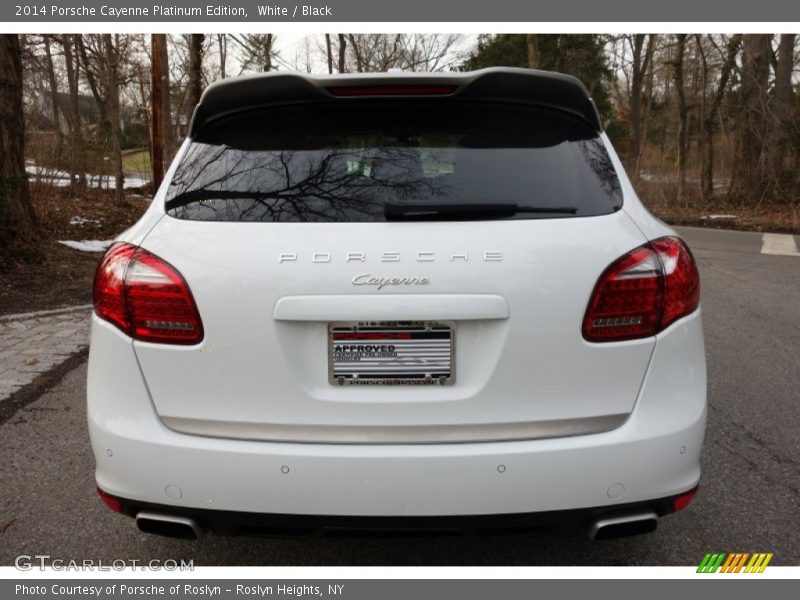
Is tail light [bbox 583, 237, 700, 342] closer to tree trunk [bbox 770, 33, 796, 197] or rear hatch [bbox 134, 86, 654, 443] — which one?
rear hatch [bbox 134, 86, 654, 443]

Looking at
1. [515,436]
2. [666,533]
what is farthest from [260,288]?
[666,533]

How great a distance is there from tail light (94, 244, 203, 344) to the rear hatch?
39 millimetres

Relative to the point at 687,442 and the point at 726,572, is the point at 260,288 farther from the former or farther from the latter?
the point at 726,572

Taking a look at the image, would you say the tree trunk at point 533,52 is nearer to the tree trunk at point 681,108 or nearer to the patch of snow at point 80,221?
the tree trunk at point 681,108

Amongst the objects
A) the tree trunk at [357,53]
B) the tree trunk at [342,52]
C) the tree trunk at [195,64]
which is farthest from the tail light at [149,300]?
the tree trunk at [357,53]

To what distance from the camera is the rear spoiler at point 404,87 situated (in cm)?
229

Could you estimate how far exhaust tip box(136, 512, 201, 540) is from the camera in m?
2.11

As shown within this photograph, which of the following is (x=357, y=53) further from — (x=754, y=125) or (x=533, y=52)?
(x=754, y=125)

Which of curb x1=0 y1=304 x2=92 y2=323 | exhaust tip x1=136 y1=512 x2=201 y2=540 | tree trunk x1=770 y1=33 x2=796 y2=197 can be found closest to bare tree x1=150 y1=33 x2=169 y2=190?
curb x1=0 y1=304 x2=92 y2=323

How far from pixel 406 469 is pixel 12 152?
32.2ft

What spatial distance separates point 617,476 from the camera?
80.4 inches

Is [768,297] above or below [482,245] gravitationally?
below

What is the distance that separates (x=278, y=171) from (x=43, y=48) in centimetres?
2125

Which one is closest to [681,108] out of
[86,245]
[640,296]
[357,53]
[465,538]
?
[86,245]
